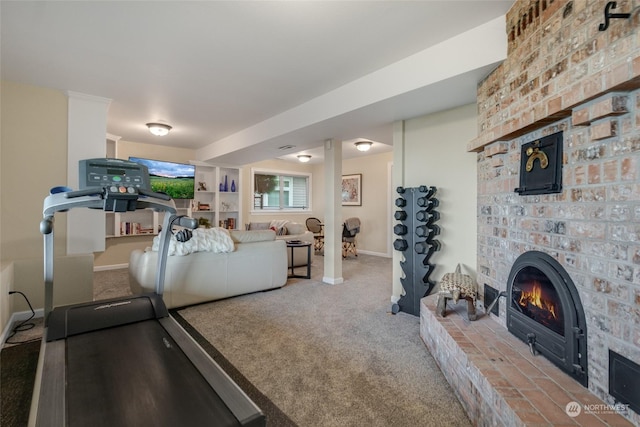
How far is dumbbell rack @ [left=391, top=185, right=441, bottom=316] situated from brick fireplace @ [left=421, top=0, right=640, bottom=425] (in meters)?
0.95

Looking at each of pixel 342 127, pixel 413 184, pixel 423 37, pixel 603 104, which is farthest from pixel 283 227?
pixel 603 104

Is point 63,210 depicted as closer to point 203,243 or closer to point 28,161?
point 203,243

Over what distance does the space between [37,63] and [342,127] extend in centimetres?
300

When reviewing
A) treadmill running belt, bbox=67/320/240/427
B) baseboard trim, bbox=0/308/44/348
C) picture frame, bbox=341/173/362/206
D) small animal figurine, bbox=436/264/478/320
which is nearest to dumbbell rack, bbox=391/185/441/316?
small animal figurine, bbox=436/264/478/320

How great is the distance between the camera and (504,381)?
4.42 feet

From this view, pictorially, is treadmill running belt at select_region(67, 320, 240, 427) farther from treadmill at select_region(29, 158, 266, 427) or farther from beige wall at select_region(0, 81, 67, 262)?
beige wall at select_region(0, 81, 67, 262)

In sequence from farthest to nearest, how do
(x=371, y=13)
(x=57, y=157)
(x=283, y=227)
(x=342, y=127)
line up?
1. (x=283, y=227)
2. (x=342, y=127)
3. (x=57, y=157)
4. (x=371, y=13)

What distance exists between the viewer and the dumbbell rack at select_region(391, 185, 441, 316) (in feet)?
9.68

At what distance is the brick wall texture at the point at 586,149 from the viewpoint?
3.67 feet

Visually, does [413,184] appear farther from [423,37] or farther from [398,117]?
[423,37]

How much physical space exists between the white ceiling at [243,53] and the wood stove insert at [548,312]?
1.42m

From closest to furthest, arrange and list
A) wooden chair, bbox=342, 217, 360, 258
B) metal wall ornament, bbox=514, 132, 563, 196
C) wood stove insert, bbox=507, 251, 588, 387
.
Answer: wood stove insert, bbox=507, 251, 588, 387, metal wall ornament, bbox=514, 132, 563, 196, wooden chair, bbox=342, 217, 360, 258

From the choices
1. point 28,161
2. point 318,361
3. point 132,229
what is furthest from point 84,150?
point 318,361

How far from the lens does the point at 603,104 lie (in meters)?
1.17
